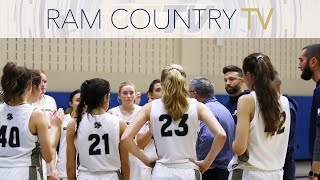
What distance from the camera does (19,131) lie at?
191 inches

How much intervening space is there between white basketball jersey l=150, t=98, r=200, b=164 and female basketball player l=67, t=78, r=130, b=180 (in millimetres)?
352

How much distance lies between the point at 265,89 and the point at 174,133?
0.74m

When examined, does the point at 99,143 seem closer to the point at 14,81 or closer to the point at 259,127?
the point at 14,81

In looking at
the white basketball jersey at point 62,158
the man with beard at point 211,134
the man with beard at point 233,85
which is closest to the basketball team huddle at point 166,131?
the man with beard at point 211,134

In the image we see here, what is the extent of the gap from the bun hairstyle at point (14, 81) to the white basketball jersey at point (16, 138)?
91 mm

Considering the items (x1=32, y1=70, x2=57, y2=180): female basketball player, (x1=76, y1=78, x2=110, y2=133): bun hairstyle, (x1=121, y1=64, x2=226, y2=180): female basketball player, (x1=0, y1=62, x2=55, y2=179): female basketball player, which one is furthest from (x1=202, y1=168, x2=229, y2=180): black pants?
(x1=32, y1=70, x2=57, y2=180): female basketball player

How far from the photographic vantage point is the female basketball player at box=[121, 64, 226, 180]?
4770 mm

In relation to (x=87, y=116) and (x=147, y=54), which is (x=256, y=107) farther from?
(x=147, y=54)

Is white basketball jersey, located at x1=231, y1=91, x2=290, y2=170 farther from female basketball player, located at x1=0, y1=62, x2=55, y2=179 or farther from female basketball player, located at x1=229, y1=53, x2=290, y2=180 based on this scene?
female basketball player, located at x1=0, y1=62, x2=55, y2=179

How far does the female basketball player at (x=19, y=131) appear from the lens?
191 inches

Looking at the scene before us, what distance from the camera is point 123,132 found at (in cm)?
501

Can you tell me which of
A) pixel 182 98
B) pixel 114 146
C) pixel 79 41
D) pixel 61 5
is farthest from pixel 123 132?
pixel 79 41

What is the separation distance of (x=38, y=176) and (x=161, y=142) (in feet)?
3.31

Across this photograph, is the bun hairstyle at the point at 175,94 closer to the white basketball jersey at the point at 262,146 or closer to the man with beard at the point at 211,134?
the white basketball jersey at the point at 262,146
